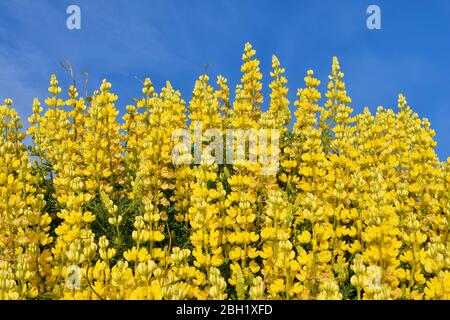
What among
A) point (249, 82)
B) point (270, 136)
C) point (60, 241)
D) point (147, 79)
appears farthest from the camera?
point (249, 82)

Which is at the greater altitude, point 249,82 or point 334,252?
point 249,82

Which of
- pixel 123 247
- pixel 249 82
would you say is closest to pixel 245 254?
pixel 123 247

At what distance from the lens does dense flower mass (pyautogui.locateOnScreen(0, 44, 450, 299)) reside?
3.82 m

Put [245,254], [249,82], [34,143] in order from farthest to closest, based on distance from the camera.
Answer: [34,143]
[249,82]
[245,254]

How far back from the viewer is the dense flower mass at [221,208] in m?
3.82

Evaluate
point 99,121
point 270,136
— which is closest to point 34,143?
point 99,121

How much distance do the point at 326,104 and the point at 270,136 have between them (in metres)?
2.61

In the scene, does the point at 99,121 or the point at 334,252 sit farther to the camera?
the point at 99,121

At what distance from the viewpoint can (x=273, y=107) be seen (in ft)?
26.1

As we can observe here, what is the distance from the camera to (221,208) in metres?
4.79
